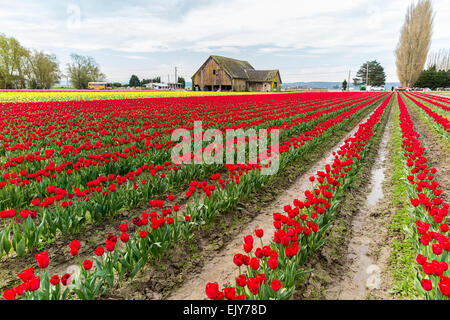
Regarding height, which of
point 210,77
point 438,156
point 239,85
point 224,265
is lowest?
point 224,265

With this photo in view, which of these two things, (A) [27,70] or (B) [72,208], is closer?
(B) [72,208]

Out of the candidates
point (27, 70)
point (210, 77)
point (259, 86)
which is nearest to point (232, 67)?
point (210, 77)

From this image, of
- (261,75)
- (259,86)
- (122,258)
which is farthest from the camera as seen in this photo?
(261,75)

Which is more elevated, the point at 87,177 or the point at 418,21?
the point at 418,21

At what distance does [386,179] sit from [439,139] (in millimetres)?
6139

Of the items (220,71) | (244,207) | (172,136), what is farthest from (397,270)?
(220,71)

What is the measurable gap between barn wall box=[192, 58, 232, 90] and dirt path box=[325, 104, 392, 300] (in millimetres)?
55079

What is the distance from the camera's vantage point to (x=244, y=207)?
512cm

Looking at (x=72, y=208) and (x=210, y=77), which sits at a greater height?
(x=210, y=77)

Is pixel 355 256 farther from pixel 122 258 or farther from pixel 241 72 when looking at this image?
pixel 241 72

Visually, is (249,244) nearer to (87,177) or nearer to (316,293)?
(316,293)

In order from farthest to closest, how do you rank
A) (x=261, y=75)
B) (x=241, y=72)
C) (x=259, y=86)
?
(x=261, y=75)
(x=259, y=86)
(x=241, y=72)

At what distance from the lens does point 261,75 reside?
63750 mm

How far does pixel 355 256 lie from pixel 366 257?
0.14 meters
